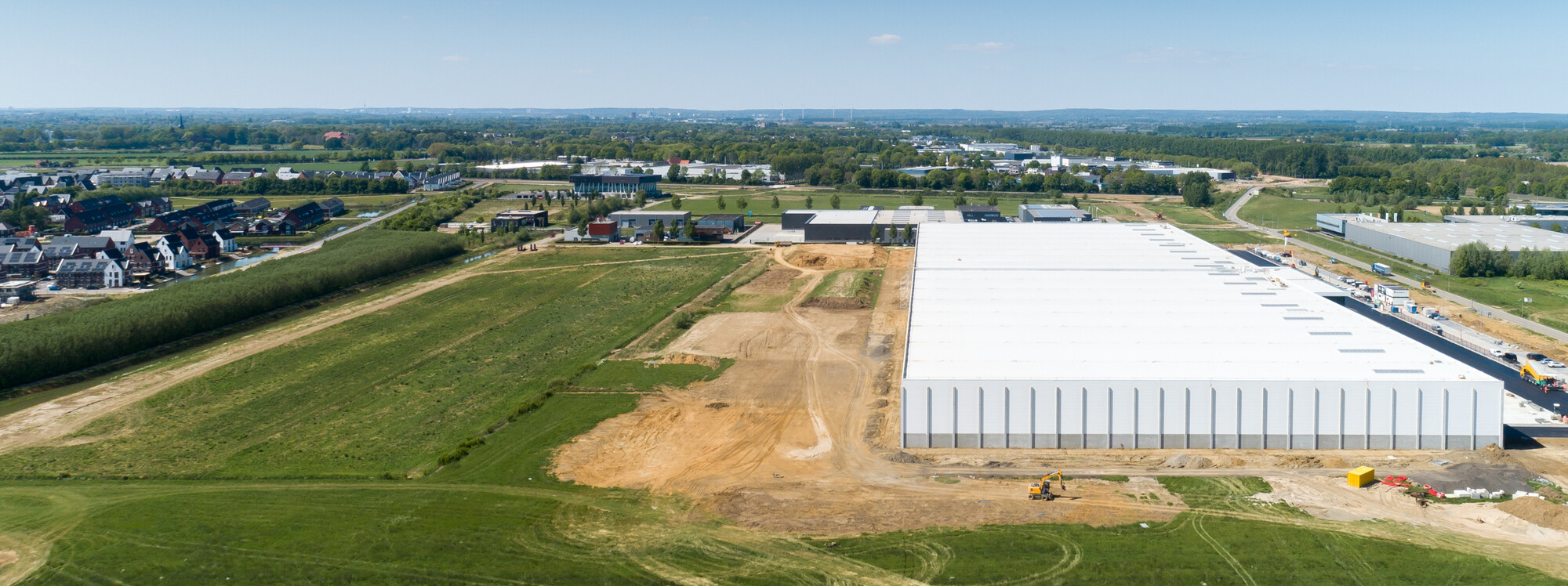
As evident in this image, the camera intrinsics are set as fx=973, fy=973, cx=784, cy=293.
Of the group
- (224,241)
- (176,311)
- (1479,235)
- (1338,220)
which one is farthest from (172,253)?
(1479,235)

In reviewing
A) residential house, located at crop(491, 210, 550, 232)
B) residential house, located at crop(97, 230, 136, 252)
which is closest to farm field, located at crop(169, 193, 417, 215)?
residential house, located at crop(491, 210, 550, 232)

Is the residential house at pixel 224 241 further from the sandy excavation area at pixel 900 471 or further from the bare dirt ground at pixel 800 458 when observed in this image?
the sandy excavation area at pixel 900 471

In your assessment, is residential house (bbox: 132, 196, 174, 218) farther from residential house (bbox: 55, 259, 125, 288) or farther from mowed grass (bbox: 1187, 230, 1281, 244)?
mowed grass (bbox: 1187, 230, 1281, 244)

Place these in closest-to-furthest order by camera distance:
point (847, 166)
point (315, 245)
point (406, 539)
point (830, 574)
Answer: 1. point (830, 574)
2. point (406, 539)
3. point (315, 245)
4. point (847, 166)

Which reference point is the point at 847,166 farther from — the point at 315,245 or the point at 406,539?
the point at 406,539

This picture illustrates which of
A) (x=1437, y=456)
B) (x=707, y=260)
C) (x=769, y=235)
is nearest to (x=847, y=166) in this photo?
(x=769, y=235)

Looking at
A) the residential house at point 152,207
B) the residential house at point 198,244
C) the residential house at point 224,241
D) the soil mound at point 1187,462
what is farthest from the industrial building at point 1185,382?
the residential house at point 152,207
